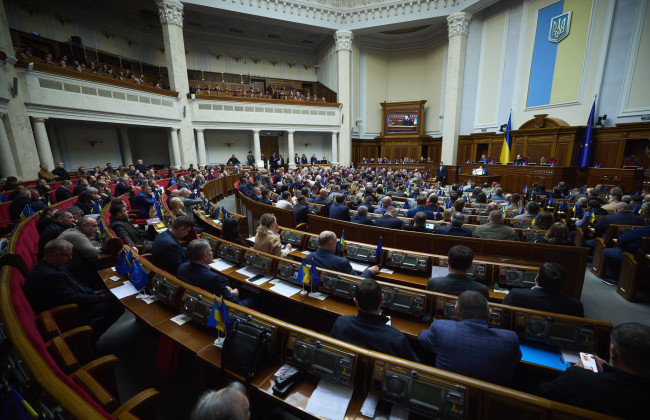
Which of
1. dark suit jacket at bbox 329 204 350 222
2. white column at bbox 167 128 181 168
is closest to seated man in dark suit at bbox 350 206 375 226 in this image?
dark suit jacket at bbox 329 204 350 222

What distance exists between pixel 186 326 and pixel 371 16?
19094mm

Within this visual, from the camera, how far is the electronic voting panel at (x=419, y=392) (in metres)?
1.49

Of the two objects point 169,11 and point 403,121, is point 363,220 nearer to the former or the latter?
point 169,11

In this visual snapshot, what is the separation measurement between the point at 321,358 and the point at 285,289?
4.40 feet

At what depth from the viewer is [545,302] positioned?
2248 millimetres

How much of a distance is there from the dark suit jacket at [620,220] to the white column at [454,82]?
458 inches

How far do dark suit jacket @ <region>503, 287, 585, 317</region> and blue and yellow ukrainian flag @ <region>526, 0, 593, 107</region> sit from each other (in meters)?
12.7

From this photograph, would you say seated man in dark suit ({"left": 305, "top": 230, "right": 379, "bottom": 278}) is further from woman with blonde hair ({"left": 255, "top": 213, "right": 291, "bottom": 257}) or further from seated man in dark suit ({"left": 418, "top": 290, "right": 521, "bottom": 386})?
seated man in dark suit ({"left": 418, "top": 290, "right": 521, "bottom": 386})

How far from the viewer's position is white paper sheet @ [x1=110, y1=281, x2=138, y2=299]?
2990 millimetres

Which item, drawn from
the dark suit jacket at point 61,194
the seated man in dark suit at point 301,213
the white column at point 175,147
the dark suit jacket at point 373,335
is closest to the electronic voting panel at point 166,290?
the dark suit jacket at point 373,335

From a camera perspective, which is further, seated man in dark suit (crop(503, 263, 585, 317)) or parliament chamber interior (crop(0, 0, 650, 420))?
seated man in dark suit (crop(503, 263, 585, 317))

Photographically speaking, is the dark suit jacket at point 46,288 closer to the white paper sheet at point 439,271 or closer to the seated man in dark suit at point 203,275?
the seated man in dark suit at point 203,275

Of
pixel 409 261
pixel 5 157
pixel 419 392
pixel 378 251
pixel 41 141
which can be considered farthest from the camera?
pixel 41 141

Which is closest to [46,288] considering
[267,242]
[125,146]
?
[267,242]
